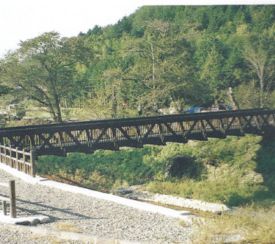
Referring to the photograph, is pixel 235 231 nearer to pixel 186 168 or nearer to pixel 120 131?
pixel 120 131

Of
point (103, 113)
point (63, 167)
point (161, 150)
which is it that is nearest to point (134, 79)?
point (103, 113)

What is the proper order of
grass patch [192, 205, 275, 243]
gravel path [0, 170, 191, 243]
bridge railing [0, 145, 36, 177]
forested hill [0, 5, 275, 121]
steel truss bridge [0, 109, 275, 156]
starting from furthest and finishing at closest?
forested hill [0, 5, 275, 121] < steel truss bridge [0, 109, 275, 156] < bridge railing [0, 145, 36, 177] < gravel path [0, 170, 191, 243] < grass patch [192, 205, 275, 243]

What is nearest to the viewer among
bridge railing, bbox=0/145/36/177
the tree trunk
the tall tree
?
bridge railing, bbox=0/145/36/177

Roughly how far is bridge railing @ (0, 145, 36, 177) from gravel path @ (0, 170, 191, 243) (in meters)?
2.59

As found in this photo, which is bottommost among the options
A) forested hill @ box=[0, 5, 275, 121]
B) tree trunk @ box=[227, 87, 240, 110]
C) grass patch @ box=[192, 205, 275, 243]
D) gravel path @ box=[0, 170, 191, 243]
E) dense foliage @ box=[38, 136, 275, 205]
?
dense foliage @ box=[38, 136, 275, 205]

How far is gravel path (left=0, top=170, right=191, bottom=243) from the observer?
11000 mm

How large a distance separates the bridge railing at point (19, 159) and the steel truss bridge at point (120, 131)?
0.48 meters

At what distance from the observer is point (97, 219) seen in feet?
40.6

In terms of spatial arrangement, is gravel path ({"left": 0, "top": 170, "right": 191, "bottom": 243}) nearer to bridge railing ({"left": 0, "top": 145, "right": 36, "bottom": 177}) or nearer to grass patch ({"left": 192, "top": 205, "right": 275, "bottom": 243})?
grass patch ({"left": 192, "top": 205, "right": 275, "bottom": 243})

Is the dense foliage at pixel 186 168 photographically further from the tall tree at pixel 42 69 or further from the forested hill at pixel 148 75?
the tall tree at pixel 42 69

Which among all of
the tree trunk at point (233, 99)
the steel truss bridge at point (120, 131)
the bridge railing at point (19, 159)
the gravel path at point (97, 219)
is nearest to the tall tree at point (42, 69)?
the steel truss bridge at point (120, 131)

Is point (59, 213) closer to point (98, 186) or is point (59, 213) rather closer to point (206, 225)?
point (206, 225)

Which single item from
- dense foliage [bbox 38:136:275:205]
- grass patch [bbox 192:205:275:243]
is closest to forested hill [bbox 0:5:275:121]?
dense foliage [bbox 38:136:275:205]

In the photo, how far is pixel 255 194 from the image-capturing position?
26.3 meters
